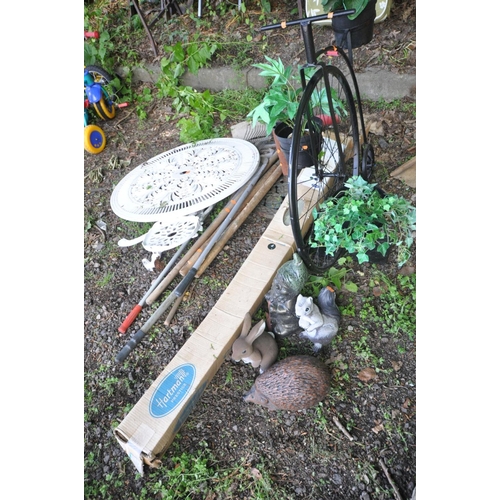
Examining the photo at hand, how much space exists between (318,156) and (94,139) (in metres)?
2.38

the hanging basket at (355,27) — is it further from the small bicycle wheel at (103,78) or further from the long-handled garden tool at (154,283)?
the small bicycle wheel at (103,78)

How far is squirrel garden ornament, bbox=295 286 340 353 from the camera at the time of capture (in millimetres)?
2205

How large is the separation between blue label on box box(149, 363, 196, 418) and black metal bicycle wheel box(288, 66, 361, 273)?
88cm

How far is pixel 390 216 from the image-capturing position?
7.09ft

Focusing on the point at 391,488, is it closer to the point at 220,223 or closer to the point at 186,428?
the point at 186,428

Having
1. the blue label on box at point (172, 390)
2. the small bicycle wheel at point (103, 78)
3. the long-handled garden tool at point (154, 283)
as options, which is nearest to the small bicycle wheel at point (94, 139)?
the small bicycle wheel at point (103, 78)

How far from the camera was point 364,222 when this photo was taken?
82.1 inches

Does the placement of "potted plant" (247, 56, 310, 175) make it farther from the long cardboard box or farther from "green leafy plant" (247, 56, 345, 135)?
the long cardboard box

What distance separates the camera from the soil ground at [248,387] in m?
1.96

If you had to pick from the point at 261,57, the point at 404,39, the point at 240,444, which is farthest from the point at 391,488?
the point at 261,57

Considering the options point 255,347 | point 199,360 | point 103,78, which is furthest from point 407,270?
point 103,78

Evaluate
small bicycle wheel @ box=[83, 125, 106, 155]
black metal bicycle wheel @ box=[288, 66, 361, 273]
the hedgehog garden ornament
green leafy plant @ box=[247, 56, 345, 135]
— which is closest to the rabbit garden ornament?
the hedgehog garden ornament

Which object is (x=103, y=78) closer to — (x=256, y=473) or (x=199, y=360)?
(x=199, y=360)

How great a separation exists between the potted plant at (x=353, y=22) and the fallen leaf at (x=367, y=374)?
6.19 ft
